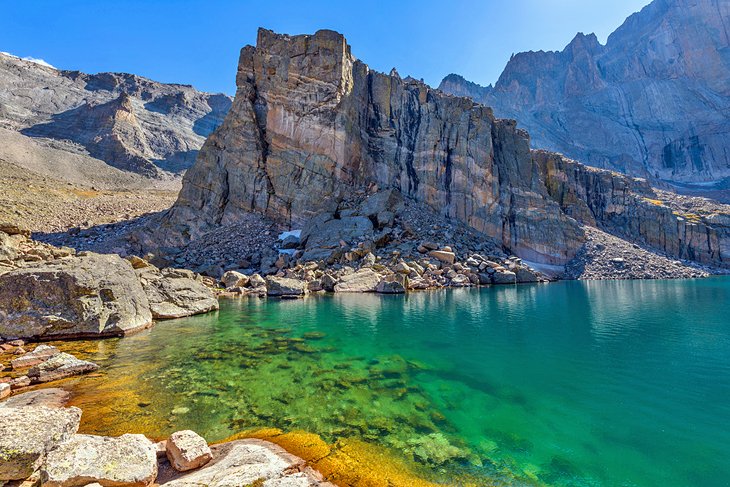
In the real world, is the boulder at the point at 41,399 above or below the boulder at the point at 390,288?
below

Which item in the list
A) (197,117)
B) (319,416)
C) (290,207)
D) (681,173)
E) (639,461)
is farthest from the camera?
(197,117)

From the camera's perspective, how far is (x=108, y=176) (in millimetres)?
101125

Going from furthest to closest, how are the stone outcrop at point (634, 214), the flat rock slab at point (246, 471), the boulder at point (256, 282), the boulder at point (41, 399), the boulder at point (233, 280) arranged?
1. the stone outcrop at point (634, 214)
2. the boulder at point (256, 282)
3. the boulder at point (233, 280)
4. the boulder at point (41, 399)
5. the flat rock slab at point (246, 471)

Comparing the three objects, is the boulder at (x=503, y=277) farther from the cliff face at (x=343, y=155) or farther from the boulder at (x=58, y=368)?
the boulder at (x=58, y=368)

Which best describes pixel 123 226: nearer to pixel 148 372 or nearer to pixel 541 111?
pixel 148 372

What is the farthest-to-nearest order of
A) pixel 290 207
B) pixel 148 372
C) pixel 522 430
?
1. pixel 290 207
2. pixel 148 372
3. pixel 522 430

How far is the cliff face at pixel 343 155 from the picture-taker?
5559cm

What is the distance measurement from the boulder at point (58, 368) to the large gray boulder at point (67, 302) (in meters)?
4.66

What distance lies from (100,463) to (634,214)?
307ft

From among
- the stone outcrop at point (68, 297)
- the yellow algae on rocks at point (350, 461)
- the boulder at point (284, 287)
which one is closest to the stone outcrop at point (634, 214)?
the boulder at point (284, 287)

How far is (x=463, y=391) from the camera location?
35.9 feet

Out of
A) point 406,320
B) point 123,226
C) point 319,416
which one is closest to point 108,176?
point 123,226

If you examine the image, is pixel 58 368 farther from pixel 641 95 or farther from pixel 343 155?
pixel 641 95

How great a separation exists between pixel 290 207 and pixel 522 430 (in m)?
50.1
